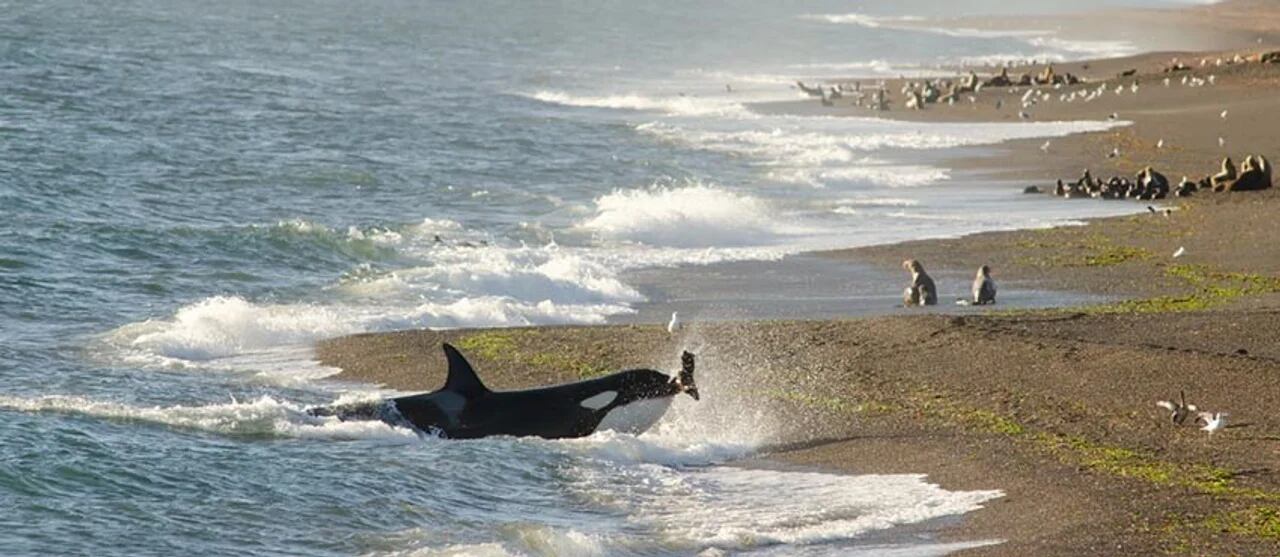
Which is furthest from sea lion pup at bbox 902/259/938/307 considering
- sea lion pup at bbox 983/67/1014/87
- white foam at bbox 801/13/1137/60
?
white foam at bbox 801/13/1137/60

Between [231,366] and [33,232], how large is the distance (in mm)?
10467

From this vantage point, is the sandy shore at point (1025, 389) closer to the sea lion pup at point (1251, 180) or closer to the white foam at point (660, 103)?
the sea lion pup at point (1251, 180)

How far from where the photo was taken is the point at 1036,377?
1941 centimetres

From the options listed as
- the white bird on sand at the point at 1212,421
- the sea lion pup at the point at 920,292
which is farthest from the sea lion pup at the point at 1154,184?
the white bird on sand at the point at 1212,421

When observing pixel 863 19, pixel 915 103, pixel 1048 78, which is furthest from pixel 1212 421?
pixel 863 19

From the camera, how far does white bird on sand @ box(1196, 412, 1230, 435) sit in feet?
55.6

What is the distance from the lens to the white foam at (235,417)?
17828 mm

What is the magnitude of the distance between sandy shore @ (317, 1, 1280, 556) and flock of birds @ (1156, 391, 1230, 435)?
13 cm

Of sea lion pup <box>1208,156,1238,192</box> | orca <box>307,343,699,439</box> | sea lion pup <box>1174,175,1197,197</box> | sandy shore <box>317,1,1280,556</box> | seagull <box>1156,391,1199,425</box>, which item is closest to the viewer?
sandy shore <box>317,1,1280,556</box>

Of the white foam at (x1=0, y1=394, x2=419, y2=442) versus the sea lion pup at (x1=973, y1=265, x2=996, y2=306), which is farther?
the sea lion pup at (x1=973, y1=265, x2=996, y2=306)

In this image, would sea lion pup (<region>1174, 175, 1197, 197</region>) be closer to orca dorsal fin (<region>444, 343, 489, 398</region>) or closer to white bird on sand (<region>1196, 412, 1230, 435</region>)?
white bird on sand (<region>1196, 412, 1230, 435</region>)

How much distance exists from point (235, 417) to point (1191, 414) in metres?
8.42

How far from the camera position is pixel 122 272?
28547 millimetres

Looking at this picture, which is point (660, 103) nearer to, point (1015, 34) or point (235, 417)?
point (235, 417)
